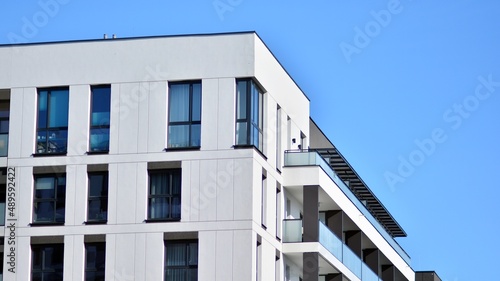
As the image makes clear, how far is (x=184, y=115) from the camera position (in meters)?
53.5

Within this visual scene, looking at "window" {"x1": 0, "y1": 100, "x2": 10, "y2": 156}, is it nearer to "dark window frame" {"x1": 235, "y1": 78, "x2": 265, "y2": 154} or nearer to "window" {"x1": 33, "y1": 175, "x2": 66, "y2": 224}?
"window" {"x1": 33, "y1": 175, "x2": 66, "y2": 224}

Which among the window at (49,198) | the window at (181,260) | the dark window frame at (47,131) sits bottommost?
the window at (181,260)

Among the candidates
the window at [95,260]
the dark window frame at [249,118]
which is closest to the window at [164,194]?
the window at [95,260]

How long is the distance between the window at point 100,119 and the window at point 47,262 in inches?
161

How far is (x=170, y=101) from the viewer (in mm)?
53594

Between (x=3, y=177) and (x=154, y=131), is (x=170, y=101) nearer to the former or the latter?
(x=154, y=131)

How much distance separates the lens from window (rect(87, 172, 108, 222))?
175 feet

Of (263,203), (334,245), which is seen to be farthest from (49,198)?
(334,245)

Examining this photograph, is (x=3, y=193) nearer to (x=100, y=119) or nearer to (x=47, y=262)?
(x=47, y=262)

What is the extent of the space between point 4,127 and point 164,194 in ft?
25.2

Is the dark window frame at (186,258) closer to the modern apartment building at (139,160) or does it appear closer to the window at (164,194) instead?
the modern apartment building at (139,160)

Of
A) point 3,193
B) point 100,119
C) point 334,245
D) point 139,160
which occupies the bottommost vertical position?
point 334,245

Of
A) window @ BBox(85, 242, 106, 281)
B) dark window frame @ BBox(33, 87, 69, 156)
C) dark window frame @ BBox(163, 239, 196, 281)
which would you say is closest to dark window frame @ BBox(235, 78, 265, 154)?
dark window frame @ BBox(163, 239, 196, 281)

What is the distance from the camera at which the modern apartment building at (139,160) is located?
172 feet
